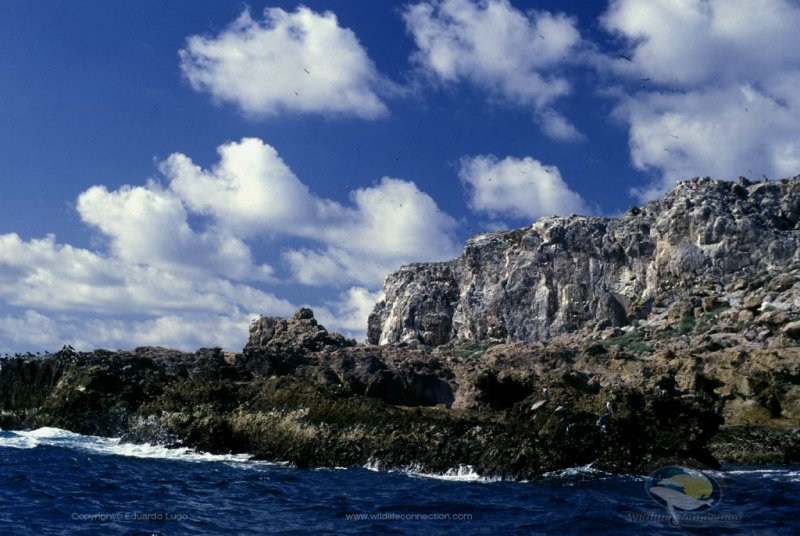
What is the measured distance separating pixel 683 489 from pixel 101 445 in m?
20.6

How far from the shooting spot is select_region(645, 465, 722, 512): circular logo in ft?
51.9

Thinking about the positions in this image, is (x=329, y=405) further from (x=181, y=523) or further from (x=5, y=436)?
(x=5, y=436)

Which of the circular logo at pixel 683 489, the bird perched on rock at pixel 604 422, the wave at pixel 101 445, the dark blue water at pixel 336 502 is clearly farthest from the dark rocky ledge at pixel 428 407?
the dark blue water at pixel 336 502

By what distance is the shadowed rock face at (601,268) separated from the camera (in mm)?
81750

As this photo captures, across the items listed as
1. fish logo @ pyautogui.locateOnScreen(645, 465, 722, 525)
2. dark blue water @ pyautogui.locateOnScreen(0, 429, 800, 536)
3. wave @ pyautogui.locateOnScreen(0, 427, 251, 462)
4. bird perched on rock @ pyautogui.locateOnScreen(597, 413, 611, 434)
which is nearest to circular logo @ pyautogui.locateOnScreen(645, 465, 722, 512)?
fish logo @ pyautogui.locateOnScreen(645, 465, 722, 525)

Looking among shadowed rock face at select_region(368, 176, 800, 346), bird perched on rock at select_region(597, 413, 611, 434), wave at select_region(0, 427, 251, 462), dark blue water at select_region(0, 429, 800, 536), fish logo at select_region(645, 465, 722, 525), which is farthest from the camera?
shadowed rock face at select_region(368, 176, 800, 346)

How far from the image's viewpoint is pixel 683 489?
17.5m

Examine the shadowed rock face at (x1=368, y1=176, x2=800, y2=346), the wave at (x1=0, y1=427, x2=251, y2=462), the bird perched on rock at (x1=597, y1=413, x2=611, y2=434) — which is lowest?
the wave at (x1=0, y1=427, x2=251, y2=462)

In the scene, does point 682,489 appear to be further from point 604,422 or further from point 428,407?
point 428,407

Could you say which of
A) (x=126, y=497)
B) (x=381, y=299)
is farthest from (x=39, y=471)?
(x=381, y=299)

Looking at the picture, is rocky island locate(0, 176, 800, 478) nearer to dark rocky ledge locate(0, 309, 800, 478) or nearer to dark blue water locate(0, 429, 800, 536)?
dark rocky ledge locate(0, 309, 800, 478)

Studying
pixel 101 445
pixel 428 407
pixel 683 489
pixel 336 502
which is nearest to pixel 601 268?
pixel 428 407

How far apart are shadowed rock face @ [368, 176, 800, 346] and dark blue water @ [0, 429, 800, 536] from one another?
55.5 meters

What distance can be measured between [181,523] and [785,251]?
79.7 m
